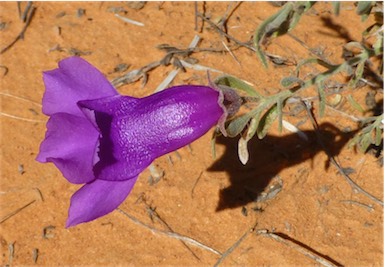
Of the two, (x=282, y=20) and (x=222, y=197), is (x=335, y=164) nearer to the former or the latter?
(x=222, y=197)

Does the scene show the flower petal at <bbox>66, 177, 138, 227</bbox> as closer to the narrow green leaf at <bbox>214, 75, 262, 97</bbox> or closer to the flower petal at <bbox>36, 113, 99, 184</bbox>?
the flower petal at <bbox>36, 113, 99, 184</bbox>

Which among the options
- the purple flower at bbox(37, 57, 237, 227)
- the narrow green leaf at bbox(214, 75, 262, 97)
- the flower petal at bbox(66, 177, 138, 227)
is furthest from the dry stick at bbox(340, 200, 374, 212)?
the flower petal at bbox(66, 177, 138, 227)

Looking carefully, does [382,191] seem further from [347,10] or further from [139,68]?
[139,68]

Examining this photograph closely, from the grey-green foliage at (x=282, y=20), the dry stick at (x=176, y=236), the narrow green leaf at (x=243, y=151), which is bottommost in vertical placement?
the dry stick at (x=176, y=236)

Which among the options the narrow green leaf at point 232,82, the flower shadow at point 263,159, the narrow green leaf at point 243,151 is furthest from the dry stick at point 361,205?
the narrow green leaf at point 232,82

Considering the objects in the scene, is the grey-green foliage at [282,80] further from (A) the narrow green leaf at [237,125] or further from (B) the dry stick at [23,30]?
(B) the dry stick at [23,30]

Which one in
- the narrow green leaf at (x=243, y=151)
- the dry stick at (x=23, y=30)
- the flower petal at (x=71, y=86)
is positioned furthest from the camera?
the dry stick at (x=23, y=30)
